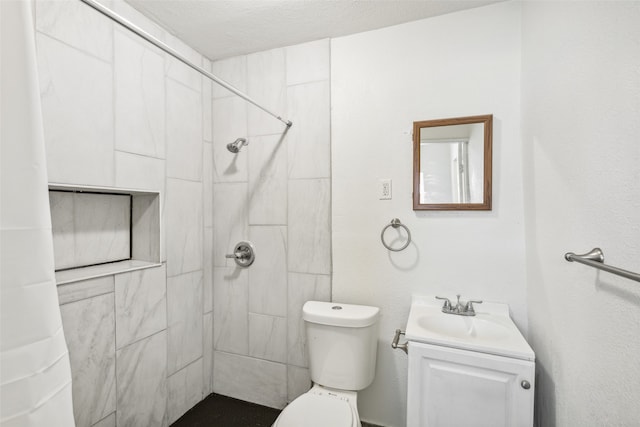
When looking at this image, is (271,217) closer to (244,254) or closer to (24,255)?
(244,254)

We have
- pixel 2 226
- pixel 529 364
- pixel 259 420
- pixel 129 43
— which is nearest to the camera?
pixel 2 226

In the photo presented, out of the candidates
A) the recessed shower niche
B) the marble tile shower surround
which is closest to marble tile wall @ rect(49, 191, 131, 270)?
the recessed shower niche

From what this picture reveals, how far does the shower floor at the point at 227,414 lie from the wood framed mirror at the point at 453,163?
151 centimetres

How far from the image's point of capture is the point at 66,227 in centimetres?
133

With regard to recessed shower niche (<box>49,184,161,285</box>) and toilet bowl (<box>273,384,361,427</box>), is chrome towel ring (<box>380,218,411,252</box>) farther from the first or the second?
recessed shower niche (<box>49,184,161,285</box>)

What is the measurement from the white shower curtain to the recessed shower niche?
0.89m

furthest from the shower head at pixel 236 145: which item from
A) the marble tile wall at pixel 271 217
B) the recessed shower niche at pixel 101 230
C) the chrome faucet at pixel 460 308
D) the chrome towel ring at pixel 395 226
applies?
the chrome faucet at pixel 460 308

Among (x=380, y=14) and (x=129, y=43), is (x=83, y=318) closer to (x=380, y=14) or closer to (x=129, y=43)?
(x=129, y=43)

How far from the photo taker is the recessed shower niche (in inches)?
51.3

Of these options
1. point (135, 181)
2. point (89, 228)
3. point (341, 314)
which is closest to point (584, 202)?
point (341, 314)

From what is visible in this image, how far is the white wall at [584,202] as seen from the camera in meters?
0.71

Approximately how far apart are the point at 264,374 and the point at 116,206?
4.28 feet

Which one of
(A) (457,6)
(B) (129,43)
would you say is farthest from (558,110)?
(B) (129,43)

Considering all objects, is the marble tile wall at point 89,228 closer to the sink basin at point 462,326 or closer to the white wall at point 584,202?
the sink basin at point 462,326
